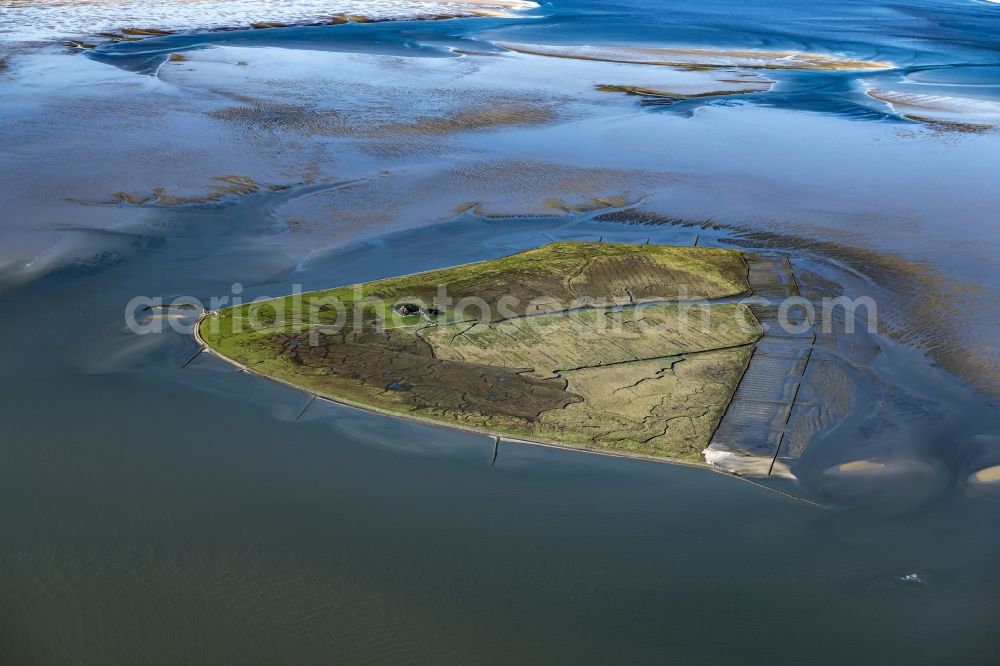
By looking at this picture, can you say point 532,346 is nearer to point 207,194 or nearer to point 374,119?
point 207,194

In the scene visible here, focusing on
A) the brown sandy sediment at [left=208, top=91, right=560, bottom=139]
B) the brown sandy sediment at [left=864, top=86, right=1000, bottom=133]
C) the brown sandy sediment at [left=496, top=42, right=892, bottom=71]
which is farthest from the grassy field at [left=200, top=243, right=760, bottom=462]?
the brown sandy sediment at [left=496, top=42, right=892, bottom=71]

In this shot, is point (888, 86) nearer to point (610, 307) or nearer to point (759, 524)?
point (610, 307)

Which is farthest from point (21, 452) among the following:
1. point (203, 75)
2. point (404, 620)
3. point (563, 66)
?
point (563, 66)

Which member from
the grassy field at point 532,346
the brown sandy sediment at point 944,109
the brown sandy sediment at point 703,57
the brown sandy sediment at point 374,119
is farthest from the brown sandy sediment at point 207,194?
the brown sandy sediment at point 703,57

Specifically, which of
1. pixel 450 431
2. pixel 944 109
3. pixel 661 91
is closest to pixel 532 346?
pixel 450 431

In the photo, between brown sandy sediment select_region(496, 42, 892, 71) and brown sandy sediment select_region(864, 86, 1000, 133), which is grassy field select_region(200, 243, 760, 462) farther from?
brown sandy sediment select_region(496, 42, 892, 71)

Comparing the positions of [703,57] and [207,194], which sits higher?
[703,57]
